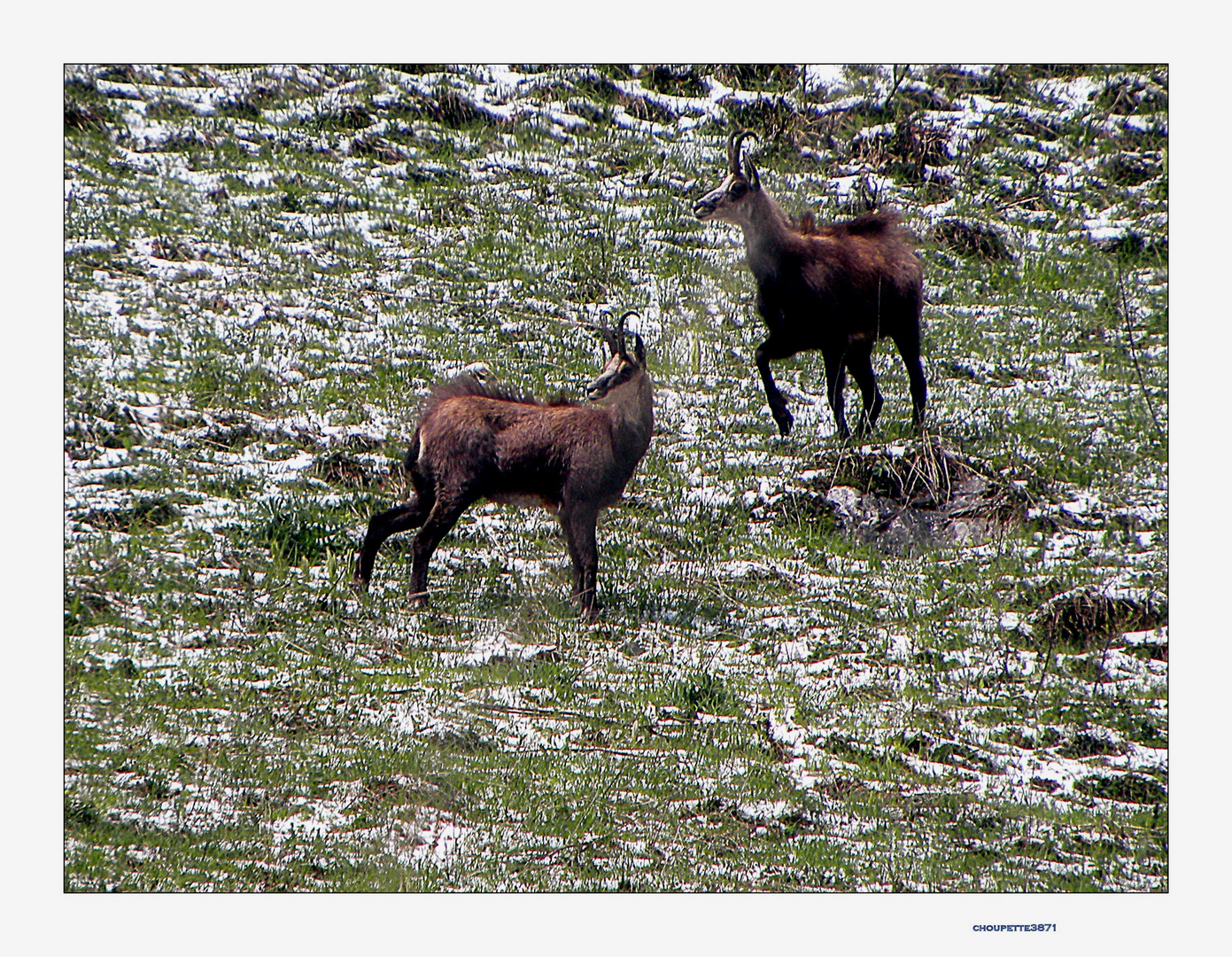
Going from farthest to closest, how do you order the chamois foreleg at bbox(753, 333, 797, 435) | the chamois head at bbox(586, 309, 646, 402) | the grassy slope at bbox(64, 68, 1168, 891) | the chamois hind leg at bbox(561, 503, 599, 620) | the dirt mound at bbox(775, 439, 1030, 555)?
the chamois foreleg at bbox(753, 333, 797, 435) < the dirt mound at bbox(775, 439, 1030, 555) < the chamois head at bbox(586, 309, 646, 402) < the chamois hind leg at bbox(561, 503, 599, 620) < the grassy slope at bbox(64, 68, 1168, 891)

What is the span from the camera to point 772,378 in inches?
336

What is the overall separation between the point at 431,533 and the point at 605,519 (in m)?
1.08

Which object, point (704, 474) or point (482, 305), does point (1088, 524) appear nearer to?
point (704, 474)

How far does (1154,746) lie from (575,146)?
17.6 ft

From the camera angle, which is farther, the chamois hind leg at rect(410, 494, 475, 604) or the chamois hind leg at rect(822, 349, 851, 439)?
the chamois hind leg at rect(822, 349, 851, 439)

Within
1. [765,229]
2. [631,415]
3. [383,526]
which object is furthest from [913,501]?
[383,526]

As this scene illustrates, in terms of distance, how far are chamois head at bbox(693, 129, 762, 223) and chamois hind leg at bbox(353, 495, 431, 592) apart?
268 cm

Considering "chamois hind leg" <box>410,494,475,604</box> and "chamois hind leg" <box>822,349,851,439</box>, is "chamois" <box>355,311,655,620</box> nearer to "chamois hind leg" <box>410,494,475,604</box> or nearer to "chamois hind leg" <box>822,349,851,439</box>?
"chamois hind leg" <box>410,494,475,604</box>

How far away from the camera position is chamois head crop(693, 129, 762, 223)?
27.9 feet

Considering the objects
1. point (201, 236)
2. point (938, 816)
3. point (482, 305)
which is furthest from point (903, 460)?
point (201, 236)

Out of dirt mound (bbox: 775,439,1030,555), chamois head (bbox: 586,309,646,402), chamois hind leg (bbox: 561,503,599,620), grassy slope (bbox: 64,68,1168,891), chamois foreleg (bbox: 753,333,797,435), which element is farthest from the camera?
chamois foreleg (bbox: 753,333,797,435)

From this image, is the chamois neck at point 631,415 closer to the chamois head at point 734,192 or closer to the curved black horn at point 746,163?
the chamois head at point 734,192

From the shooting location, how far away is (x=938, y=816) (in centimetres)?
736

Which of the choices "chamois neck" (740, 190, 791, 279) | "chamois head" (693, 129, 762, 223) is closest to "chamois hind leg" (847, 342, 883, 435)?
"chamois neck" (740, 190, 791, 279)
